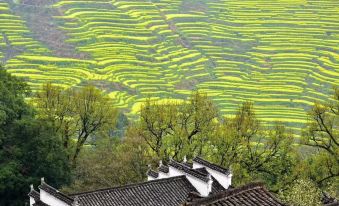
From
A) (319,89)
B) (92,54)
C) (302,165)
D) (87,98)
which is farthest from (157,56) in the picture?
(302,165)

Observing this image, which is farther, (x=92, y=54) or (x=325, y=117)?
(x=92, y=54)

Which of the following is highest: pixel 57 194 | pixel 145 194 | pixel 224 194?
pixel 224 194

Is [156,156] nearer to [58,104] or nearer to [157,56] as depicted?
[58,104]

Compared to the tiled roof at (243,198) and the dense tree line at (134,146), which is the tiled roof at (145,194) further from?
the tiled roof at (243,198)

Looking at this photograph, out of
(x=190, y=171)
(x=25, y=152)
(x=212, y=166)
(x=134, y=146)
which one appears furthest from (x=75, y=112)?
(x=190, y=171)

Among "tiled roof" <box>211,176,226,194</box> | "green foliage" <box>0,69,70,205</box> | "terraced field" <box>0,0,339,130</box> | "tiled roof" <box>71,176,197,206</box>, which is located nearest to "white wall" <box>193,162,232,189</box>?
"tiled roof" <box>211,176,226,194</box>

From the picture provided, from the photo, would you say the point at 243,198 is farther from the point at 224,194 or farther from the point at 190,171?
the point at 190,171
